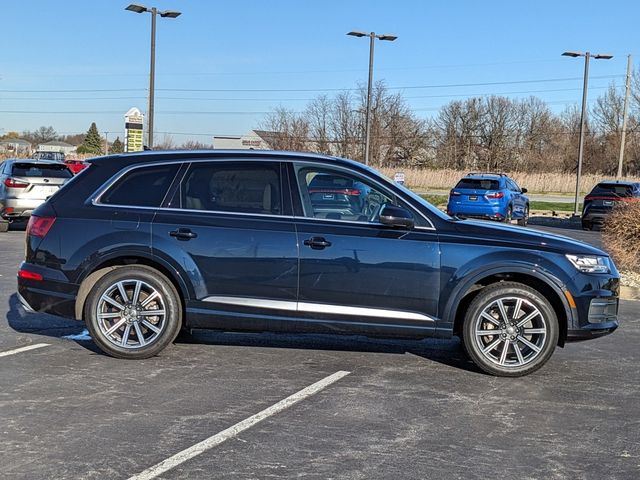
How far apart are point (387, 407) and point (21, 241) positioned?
12418mm

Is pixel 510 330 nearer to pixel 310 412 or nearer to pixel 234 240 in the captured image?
pixel 310 412

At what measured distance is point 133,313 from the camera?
6332mm

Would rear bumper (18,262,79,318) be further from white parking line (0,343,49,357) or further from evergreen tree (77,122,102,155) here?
evergreen tree (77,122,102,155)

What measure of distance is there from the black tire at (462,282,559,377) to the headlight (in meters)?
0.39

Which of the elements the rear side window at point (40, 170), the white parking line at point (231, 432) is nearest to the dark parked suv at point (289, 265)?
the white parking line at point (231, 432)

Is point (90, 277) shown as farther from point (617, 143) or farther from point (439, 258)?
point (617, 143)

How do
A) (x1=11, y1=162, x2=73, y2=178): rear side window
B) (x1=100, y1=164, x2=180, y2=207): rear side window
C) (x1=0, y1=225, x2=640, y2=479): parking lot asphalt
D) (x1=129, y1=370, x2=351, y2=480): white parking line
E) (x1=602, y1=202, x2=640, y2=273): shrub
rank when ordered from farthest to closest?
1. (x1=11, y1=162, x2=73, y2=178): rear side window
2. (x1=602, y1=202, x2=640, y2=273): shrub
3. (x1=100, y1=164, x2=180, y2=207): rear side window
4. (x1=0, y1=225, x2=640, y2=479): parking lot asphalt
5. (x1=129, y1=370, x2=351, y2=480): white parking line

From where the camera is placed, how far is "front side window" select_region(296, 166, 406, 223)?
20.3 feet

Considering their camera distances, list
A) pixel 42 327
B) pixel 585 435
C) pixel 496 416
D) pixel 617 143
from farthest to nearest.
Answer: pixel 617 143 < pixel 42 327 < pixel 496 416 < pixel 585 435

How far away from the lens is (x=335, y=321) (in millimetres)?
6102

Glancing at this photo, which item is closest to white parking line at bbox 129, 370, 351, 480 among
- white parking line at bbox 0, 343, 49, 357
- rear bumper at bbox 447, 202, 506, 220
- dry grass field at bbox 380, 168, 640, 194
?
white parking line at bbox 0, 343, 49, 357

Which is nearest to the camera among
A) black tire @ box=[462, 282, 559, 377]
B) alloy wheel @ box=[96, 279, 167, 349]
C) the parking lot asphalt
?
the parking lot asphalt

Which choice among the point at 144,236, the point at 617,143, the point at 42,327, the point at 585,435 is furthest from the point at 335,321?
the point at 617,143

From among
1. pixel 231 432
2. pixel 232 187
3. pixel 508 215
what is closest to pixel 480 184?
pixel 508 215
